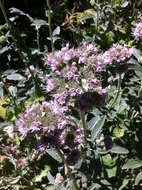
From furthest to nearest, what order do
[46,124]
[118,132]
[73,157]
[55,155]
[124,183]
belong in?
[118,132], [124,183], [55,155], [73,157], [46,124]

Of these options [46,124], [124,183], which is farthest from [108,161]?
[46,124]

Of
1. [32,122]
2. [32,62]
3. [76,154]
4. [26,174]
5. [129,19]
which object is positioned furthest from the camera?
[129,19]

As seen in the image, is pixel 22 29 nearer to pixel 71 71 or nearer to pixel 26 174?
pixel 26 174

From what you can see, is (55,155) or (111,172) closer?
(55,155)

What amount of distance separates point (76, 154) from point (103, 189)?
459mm

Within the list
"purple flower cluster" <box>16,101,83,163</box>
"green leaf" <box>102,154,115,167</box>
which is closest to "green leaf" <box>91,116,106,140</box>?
"purple flower cluster" <box>16,101,83,163</box>

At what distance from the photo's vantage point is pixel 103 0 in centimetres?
322

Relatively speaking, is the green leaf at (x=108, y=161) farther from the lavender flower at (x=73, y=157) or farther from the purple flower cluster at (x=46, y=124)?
the purple flower cluster at (x=46, y=124)

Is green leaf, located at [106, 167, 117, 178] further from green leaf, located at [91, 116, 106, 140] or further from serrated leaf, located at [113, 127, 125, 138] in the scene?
green leaf, located at [91, 116, 106, 140]

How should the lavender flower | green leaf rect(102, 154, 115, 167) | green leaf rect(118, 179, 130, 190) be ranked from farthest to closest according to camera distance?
1. green leaf rect(102, 154, 115, 167)
2. green leaf rect(118, 179, 130, 190)
3. the lavender flower

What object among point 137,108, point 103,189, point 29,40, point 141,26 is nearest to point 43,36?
point 29,40

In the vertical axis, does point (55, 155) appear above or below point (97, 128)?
below

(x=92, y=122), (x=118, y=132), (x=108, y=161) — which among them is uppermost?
(x=92, y=122)

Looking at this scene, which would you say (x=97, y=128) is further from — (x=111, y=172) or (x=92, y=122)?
(x=111, y=172)
